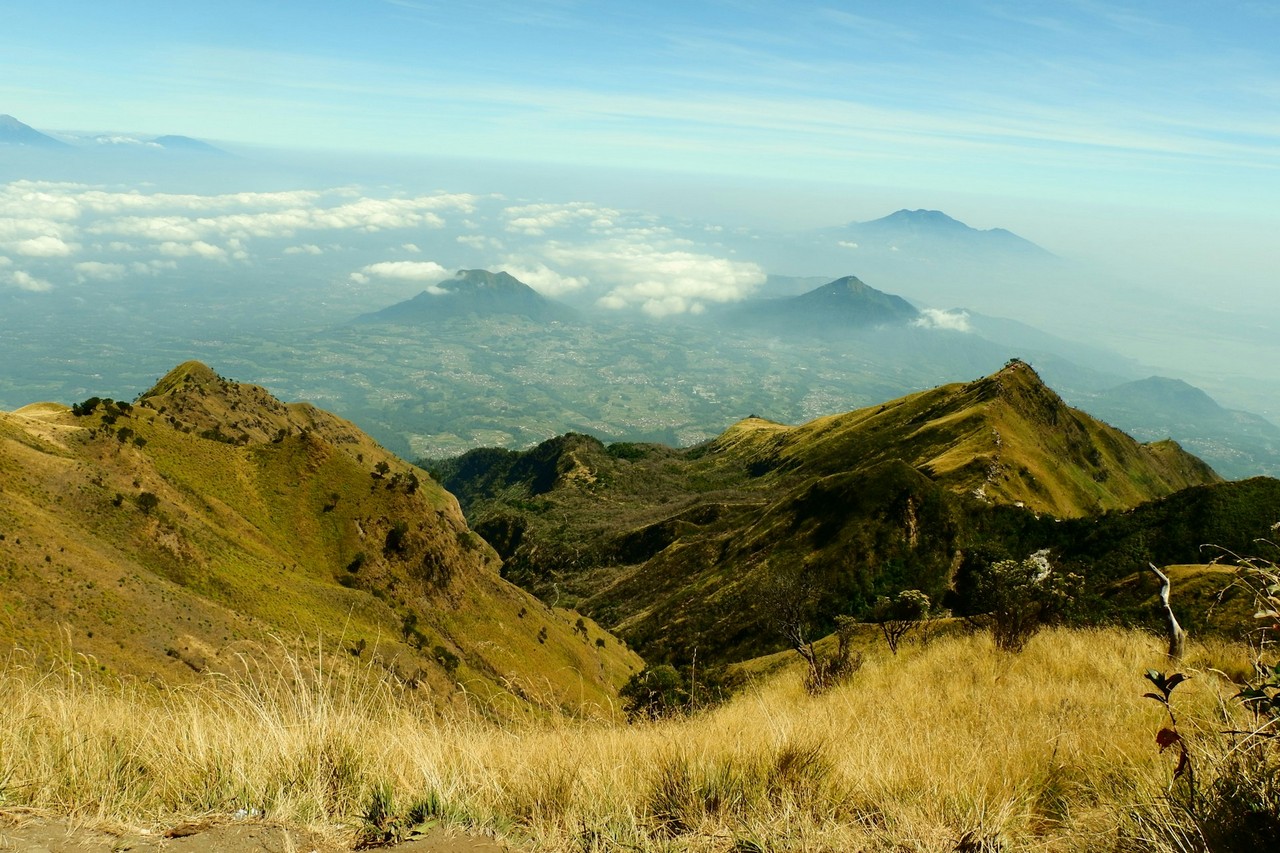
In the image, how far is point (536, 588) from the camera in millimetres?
127438

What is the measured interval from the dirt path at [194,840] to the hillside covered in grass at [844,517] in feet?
126

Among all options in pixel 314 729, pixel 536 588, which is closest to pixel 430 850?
pixel 314 729

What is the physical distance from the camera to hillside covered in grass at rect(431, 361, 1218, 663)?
79.4 m

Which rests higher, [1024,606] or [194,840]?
[194,840]

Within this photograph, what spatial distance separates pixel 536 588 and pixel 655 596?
31.2 meters

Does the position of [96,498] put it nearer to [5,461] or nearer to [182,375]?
[5,461]

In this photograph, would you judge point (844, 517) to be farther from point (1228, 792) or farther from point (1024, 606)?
point (1228, 792)

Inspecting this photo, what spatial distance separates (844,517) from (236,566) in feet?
222

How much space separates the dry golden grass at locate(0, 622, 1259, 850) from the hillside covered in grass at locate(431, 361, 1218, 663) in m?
36.2

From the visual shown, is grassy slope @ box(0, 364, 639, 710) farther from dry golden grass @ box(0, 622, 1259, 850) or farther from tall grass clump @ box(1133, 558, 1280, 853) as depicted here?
tall grass clump @ box(1133, 558, 1280, 853)

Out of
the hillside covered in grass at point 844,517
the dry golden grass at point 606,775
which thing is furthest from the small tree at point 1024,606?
the hillside covered in grass at point 844,517

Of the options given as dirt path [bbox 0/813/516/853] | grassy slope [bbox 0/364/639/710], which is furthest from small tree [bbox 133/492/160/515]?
dirt path [bbox 0/813/516/853]

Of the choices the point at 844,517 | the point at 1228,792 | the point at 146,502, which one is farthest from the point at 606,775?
the point at 844,517

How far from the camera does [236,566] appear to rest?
165 feet
